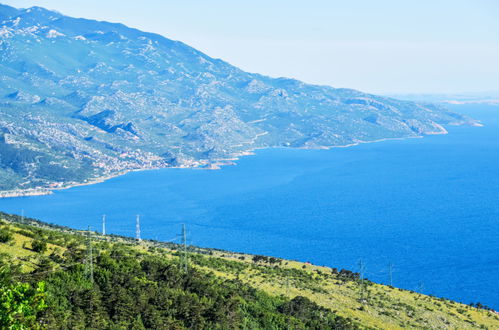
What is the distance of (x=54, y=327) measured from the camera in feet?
99.9

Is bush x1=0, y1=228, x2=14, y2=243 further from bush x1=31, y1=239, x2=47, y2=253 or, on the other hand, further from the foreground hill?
bush x1=31, y1=239, x2=47, y2=253

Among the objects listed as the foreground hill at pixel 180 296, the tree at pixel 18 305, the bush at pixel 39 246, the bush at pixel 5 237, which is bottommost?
the foreground hill at pixel 180 296

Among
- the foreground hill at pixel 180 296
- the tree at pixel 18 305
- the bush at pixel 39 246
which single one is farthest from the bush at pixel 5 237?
the tree at pixel 18 305

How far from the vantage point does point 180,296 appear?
148 ft

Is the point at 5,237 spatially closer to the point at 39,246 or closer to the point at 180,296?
the point at 39,246

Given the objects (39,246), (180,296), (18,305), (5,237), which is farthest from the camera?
(39,246)

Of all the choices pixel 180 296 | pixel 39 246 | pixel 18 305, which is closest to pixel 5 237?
pixel 39 246

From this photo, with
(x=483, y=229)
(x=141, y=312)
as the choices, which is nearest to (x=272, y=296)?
(x=141, y=312)

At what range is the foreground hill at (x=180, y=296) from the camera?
36156 millimetres

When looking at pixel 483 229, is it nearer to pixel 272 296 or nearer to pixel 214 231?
pixel 214 231

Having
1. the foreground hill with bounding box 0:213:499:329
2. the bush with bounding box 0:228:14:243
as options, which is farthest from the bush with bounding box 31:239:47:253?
the bush with bounding box 0:228:14:243

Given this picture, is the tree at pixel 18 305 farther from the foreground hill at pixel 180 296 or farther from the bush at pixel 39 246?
the bush at pixel 39 246

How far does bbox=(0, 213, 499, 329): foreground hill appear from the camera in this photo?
3616 centimetres

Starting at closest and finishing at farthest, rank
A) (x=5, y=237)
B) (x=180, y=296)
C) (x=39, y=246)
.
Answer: (x=180, y=296)
(x=5, y=237)
(x=39, y=246)
